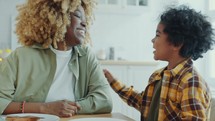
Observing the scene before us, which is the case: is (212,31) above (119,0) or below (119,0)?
below

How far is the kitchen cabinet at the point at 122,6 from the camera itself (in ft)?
13.1

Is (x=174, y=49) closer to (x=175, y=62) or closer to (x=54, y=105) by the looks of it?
(x=175, y=62)

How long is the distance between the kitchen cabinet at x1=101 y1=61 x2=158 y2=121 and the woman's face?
2.16m

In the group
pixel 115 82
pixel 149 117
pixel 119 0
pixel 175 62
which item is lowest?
pixel 149 117

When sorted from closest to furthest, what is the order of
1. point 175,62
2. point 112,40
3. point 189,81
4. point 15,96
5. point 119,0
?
point 189,81
point 15,96
point 175,62
point 119,0
point 112,40

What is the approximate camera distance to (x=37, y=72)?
134 cm

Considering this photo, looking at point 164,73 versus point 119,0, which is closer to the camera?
point 164,73

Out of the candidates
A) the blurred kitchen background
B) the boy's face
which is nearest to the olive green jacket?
the boy's face

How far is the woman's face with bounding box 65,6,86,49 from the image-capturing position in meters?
1.48

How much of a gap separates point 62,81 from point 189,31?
60 centimetres

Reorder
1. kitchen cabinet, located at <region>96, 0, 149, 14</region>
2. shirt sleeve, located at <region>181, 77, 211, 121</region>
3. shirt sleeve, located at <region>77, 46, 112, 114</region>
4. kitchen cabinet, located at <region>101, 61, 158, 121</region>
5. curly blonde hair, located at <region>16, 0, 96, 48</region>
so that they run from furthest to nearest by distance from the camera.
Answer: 1. kitchen cabinet, located at <region>96, 0, 149, 14</region>
2. kitchen cabinet, located at <region>101, 61, 158, 121</region>
3. curly blonde hair, located at <region>16, 0, 96, 48</region>
4. shirt sleeve, located at <region>77, 46, 112, 114</region>
5. shirt sleeve, located at <region>181, 77, 211, 121</region>

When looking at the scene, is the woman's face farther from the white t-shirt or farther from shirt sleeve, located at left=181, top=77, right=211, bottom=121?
shirt sleeve, located at left=181, top=77, right=211, bottom=121

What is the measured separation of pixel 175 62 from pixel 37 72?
611 millimetres

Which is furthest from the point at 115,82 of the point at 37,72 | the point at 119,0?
the point at 119,0
